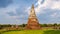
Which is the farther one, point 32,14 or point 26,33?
point 32,14

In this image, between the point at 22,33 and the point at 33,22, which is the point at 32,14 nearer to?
the point at 33,22

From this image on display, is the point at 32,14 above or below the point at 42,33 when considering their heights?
above

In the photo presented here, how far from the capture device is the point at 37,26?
2277 inches

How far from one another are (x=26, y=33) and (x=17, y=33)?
189 centimetres

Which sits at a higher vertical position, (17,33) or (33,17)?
(33,17)

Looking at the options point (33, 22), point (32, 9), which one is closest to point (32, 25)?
point (33, 22)

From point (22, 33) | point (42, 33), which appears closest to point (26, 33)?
point (22, 33)

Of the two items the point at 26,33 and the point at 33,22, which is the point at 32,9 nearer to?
the point at 33,22

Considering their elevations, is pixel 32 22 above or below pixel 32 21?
below

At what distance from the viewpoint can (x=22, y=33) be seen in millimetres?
38562

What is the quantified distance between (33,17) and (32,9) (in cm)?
261

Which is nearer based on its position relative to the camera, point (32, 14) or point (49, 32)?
point (49, 32)

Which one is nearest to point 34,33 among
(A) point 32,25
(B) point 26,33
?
(B) point 26,33

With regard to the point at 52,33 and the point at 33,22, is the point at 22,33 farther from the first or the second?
the point at 33,22
